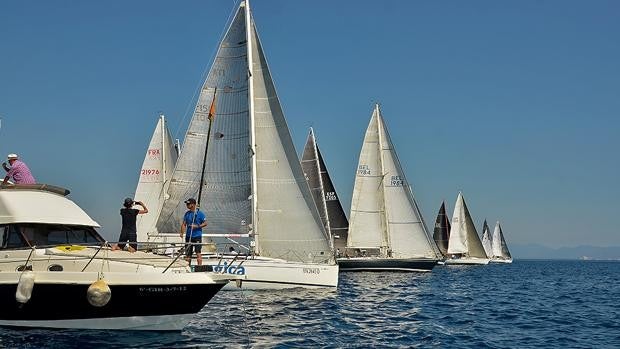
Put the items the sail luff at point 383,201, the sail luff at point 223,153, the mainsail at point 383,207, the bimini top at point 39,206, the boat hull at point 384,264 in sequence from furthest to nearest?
1. the sail luff at point 383,201
2. the mainsail at point 383,207
3. the boat hull at point 384,264
4. the sail luff at point 223,153
5. the bimini top at point 39,206

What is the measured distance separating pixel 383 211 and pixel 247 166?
24.5 metres

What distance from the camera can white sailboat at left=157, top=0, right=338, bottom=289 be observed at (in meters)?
26.5

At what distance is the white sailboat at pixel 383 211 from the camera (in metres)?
49.0

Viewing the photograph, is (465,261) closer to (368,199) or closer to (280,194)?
(368,199)

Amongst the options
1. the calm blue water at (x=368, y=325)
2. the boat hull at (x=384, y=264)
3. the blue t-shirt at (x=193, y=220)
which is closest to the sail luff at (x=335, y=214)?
the boat hull at (x=384, y=264)

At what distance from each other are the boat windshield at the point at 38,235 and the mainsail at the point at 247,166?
10.7m

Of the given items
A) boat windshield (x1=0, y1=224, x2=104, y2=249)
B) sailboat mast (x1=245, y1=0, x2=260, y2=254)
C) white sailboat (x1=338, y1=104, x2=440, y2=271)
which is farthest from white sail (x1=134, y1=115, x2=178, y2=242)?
boat windshield (x1=0, y1=224, x2=104, y2=249)

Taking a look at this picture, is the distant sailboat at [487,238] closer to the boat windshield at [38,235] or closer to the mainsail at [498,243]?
the mainsail at [498,243]

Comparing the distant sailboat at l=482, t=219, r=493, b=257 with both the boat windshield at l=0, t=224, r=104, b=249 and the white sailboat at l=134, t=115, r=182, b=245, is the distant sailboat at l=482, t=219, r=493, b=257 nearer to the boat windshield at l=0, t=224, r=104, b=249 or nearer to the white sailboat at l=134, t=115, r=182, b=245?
the white sailboat at l=134, t=115, r=182, b=245

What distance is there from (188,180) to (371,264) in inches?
878

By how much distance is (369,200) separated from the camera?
1992 inches

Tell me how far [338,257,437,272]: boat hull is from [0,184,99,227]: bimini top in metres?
31.6

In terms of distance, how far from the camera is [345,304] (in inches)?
886

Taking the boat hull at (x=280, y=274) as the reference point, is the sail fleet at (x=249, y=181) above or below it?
above
